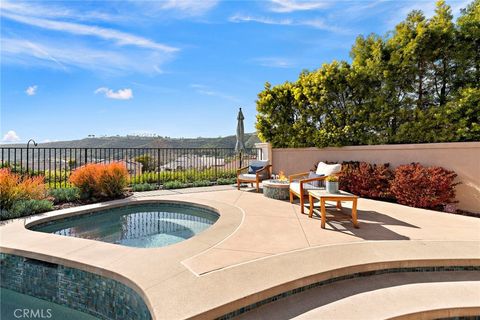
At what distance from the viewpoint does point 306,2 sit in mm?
6172

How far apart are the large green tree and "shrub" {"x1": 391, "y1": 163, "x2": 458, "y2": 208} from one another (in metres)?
0.91

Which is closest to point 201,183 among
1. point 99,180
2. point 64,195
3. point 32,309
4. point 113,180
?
point 113,180

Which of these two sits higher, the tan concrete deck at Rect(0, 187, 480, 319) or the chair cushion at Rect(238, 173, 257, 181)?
the chair cushion at Rect(238, 173, 257, 181)

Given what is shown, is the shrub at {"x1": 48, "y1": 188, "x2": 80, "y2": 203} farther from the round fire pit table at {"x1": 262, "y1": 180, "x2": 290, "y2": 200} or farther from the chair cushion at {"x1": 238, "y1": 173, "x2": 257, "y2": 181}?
the round fire pit table at {"x1": 262, "y1": 180, "x2": 290, "y2": 200}

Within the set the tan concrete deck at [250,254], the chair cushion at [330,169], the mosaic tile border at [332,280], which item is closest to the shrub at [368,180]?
the chair cushion at [330,169]

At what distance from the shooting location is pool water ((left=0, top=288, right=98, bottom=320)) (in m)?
2.22

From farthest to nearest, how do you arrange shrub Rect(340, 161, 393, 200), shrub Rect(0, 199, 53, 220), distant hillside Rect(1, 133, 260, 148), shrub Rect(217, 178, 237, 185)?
1. distant hillside Rect(1, 133, 260, 148)
2. shrub Rect(217, 178, 237, 185)
3. shrub Rect(340, 161, 393, 200)
4. shrub Rect(0, 199, 53, 220)

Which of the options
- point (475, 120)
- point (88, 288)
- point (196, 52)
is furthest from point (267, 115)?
point (88, 288)

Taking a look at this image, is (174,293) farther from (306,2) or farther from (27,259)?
(306,2)

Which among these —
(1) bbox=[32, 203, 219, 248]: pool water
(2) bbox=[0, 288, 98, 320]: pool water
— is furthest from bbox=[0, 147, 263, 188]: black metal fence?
(2) bbox=[0, 288, 98, 320]: pool water

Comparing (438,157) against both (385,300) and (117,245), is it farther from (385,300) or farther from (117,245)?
(117,245)

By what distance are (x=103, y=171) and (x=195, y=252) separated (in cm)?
447

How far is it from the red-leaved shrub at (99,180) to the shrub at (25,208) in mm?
1063

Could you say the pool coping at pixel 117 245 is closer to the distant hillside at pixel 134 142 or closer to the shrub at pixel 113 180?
the shrub at pixel 113 180
